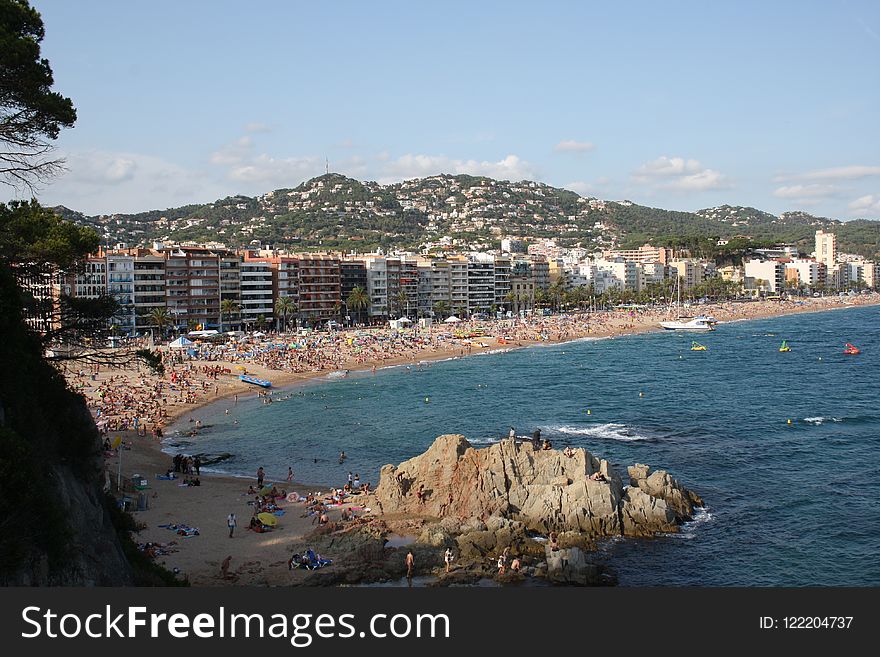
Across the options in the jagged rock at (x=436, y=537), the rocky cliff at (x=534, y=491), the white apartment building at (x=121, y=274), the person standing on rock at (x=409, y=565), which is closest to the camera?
the person standing on rock at (x=409, y=565)

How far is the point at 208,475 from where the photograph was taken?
102ft

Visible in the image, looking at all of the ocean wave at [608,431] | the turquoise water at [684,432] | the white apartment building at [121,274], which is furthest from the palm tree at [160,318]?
the ocean wave at [608,431]

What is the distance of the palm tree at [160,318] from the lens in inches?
2876

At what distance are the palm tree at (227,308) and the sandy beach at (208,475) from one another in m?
18.5

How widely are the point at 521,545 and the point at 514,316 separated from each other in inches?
4046

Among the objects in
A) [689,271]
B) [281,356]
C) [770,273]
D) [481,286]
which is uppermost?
[689,271]

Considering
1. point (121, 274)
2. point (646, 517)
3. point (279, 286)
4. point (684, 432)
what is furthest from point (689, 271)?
point (646, 517)

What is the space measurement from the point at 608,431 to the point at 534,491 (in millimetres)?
14554

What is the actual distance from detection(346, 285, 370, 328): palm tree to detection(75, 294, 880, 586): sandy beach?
12.0 meters

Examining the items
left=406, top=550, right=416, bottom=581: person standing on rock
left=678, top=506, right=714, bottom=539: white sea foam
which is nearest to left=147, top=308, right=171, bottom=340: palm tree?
left=406, top=550, right=416, bottom=581: person standing on rock

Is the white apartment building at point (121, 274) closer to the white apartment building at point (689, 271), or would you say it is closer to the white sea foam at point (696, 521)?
the white sea foam at point (696, 521)

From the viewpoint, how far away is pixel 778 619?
8.32m

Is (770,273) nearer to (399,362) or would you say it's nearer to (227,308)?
(399,362)

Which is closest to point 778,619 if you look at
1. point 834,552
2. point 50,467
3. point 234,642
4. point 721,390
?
point 234,642
